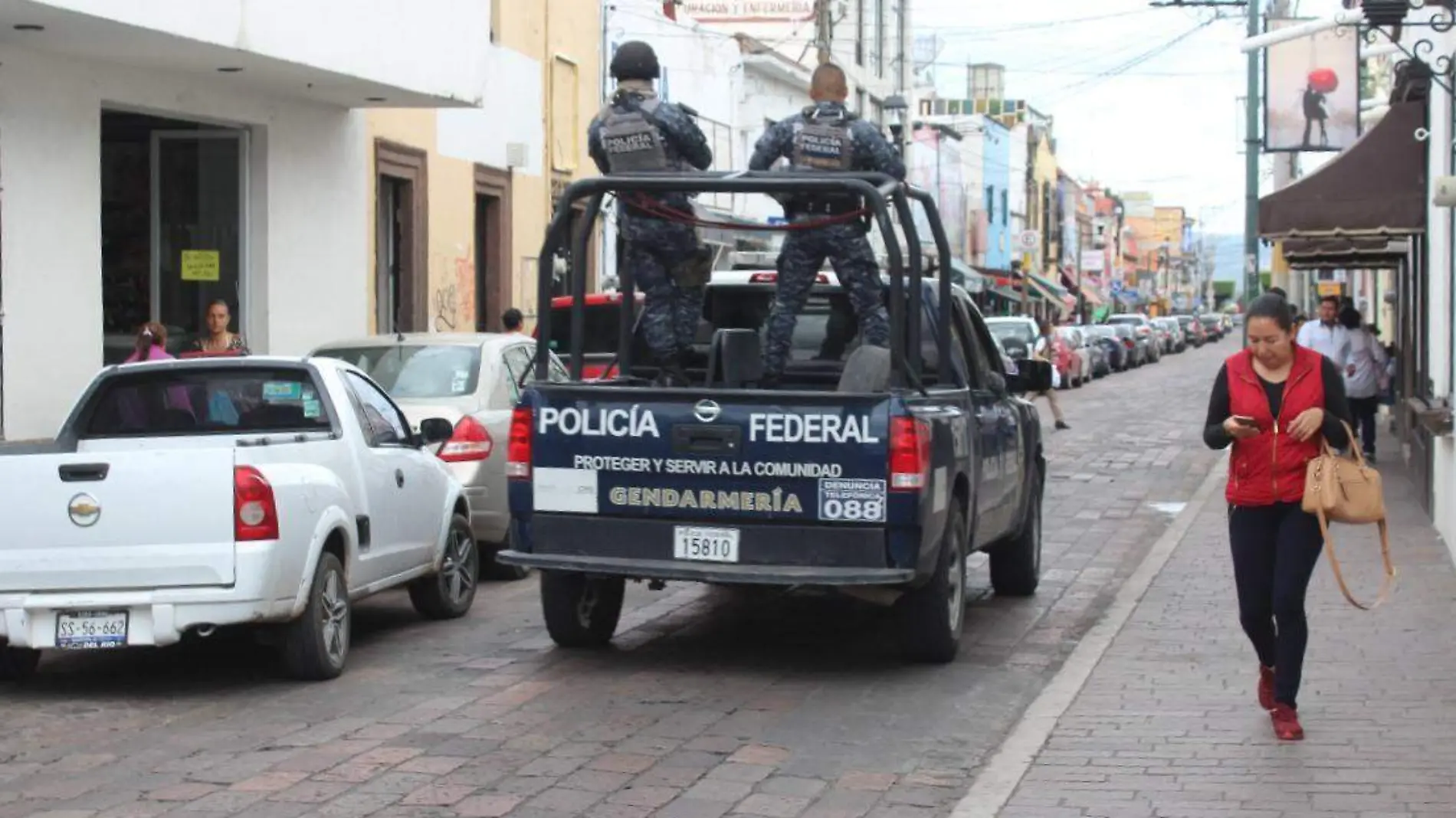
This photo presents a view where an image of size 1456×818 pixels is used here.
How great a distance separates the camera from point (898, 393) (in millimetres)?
9172

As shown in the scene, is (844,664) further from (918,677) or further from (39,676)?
(39,676)

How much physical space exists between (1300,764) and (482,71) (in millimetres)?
14587

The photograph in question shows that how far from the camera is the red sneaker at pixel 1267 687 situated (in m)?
8.29

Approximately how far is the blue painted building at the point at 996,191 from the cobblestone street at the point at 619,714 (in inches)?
2511

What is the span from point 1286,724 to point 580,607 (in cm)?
367

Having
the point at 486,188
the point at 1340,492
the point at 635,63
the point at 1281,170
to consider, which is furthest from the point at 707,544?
the point at 1281,170

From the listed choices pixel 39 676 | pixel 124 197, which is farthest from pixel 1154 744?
pixel 124 197

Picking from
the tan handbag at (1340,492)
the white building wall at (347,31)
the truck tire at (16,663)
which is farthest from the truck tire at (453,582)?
the tan handbag at (1340,492)

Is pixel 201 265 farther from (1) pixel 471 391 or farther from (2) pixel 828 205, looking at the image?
(2) pixel 828 205

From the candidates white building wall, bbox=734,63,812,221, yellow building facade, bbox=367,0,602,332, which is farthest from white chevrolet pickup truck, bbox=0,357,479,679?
white building wall, bbox=734,63,812,221

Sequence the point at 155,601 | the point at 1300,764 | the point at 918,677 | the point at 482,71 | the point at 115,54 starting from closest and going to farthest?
the point at 1300,764, the point at 155,601, the point at 918,677, the point at 115,54, the point at 482,71

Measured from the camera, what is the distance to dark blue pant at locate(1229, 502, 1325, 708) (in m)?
8.00

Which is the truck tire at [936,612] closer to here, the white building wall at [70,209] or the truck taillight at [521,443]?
the truck taillight at [521,443]

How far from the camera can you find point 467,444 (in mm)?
12805
